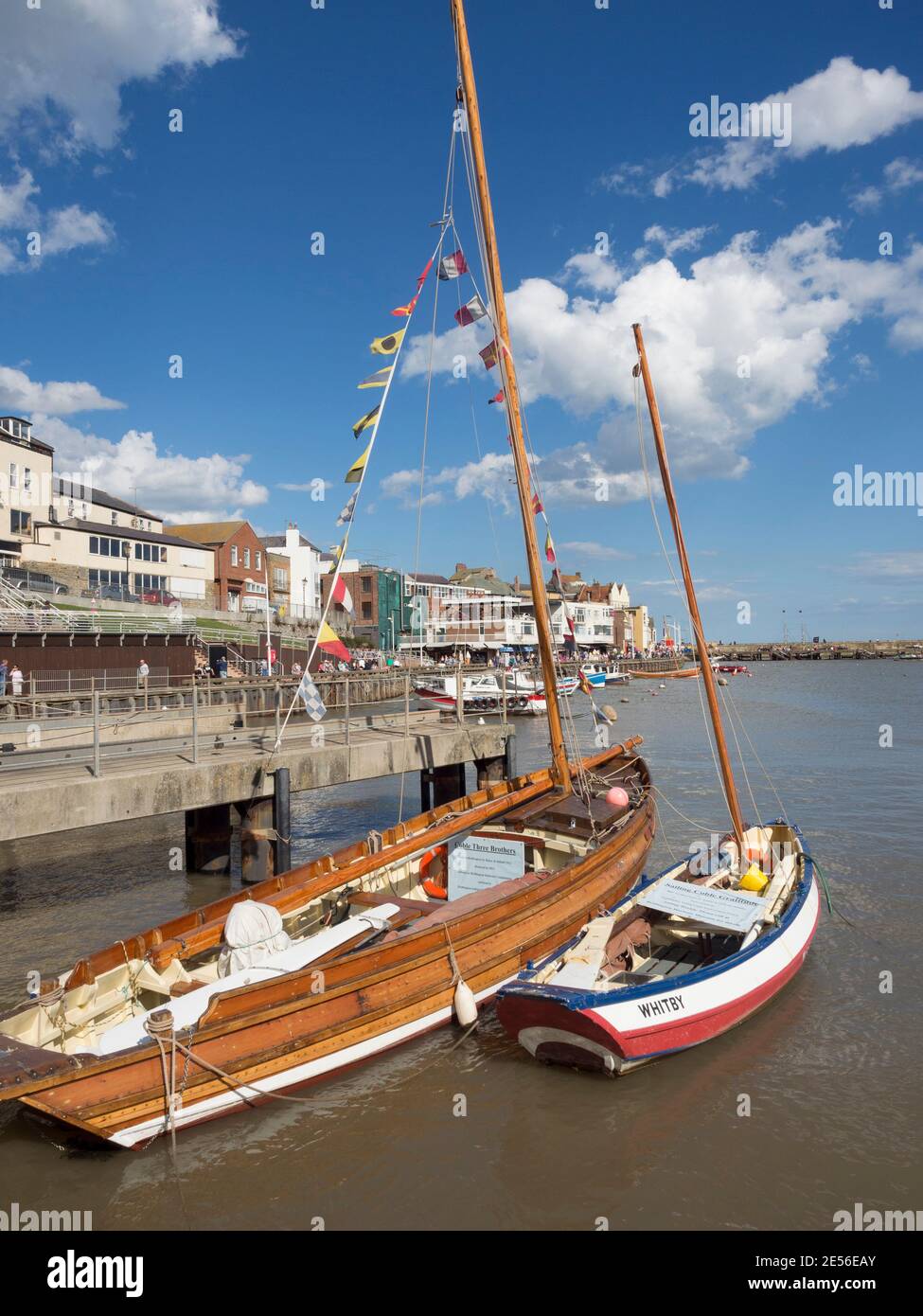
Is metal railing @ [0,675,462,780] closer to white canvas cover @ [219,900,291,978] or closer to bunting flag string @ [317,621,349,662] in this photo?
bunting flag string @ [317,621,349,662]

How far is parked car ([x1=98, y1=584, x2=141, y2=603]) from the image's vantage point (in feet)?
166

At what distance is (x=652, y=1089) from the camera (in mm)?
9820

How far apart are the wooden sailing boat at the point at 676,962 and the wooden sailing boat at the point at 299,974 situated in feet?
3.40

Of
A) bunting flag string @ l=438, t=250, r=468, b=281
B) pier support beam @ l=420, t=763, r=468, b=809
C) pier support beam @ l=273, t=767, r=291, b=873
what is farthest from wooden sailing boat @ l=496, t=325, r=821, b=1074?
pier support beam @ l=420, t=763, r=468, b=809

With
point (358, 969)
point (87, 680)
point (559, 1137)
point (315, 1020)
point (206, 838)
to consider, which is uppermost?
point (87, 680)

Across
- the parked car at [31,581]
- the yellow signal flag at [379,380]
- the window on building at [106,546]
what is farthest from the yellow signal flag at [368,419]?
the window on building at [106,546]

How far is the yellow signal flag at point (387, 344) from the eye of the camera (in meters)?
15.2

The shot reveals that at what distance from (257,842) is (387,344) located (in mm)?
10488

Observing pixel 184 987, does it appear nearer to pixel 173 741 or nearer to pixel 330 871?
pixel 330 871

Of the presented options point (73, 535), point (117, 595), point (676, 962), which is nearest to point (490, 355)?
point (676, 962)

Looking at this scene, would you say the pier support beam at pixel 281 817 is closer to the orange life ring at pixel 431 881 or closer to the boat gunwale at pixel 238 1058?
the orange life ring at pixel 431 881

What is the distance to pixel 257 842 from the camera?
16812 mm
